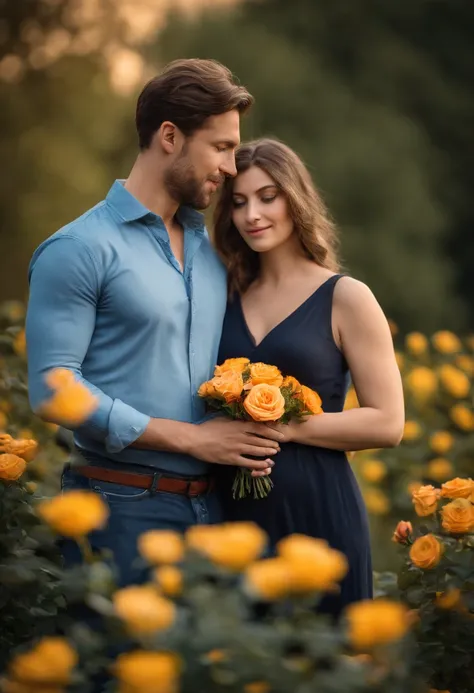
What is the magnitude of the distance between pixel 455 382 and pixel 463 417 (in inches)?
8.5

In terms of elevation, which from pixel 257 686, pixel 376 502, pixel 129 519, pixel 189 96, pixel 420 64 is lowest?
pixel 376 502

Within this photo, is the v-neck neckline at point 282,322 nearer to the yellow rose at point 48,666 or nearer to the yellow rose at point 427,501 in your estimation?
the yellow rose at point 427,501

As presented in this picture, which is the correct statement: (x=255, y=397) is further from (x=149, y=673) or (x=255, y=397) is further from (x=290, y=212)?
(x=149, y=673)

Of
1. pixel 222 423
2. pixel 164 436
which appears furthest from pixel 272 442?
pixel 164 436

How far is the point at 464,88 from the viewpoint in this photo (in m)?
18.1

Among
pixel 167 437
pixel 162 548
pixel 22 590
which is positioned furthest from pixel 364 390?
pixel 162 548

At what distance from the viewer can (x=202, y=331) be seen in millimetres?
3121

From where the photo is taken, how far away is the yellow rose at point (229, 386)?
2.83 meters

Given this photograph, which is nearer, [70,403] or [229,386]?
[70,403]

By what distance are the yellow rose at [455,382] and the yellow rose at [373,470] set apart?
2.04 ft

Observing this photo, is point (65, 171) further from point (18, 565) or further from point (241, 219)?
point (18, 565)

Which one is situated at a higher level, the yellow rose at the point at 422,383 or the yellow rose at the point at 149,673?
the yellow rose at the point at 422,383

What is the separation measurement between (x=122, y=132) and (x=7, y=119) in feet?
7.56

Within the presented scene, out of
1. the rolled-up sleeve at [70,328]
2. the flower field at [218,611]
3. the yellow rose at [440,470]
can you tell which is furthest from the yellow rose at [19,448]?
the yellow rose at [440,470]
